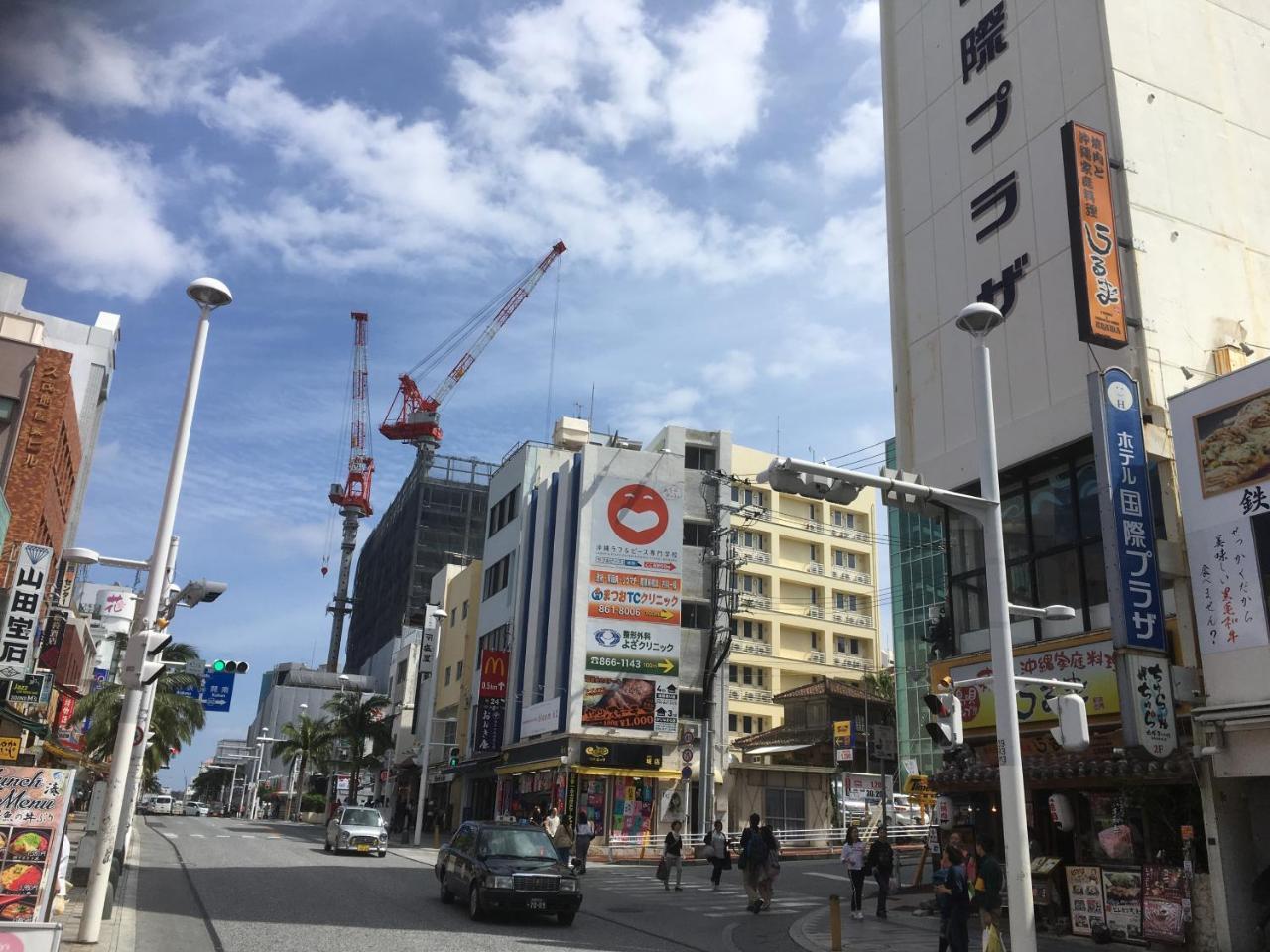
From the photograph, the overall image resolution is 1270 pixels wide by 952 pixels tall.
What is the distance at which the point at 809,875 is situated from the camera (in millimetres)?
30328

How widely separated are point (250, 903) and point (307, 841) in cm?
2476

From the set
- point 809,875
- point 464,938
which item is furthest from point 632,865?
point 464,938

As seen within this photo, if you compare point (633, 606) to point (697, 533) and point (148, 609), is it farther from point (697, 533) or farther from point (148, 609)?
point (148, 609)

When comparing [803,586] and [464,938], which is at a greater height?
[803,586]

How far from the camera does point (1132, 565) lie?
56.1 feet

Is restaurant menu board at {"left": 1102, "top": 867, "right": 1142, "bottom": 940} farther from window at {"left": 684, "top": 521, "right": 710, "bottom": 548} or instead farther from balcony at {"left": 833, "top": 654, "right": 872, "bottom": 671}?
balcony at {"left": 833, "top": 654, "right": 872, "bottom": 671}

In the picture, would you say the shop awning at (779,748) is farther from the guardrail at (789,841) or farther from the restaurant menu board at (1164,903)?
the restaurant menu board at (1164,903)

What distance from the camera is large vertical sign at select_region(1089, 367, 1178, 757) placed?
53.4 ft

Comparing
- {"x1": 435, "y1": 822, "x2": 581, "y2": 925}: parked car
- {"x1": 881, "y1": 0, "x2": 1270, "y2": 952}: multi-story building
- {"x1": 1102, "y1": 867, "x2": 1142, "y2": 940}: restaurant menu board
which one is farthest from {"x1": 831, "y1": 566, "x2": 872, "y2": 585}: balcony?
{"x1": 1102, "y1": 867, "x2": 1142, "y2": 940}: restaurant menu board

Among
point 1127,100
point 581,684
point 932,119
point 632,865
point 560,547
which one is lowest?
point 632,865

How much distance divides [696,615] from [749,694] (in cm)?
1447

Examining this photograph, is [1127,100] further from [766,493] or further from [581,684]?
[766,493]

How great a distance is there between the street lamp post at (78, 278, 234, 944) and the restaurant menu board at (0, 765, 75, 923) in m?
0.73

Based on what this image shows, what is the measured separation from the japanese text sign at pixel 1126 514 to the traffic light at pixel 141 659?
14680 millimetres
